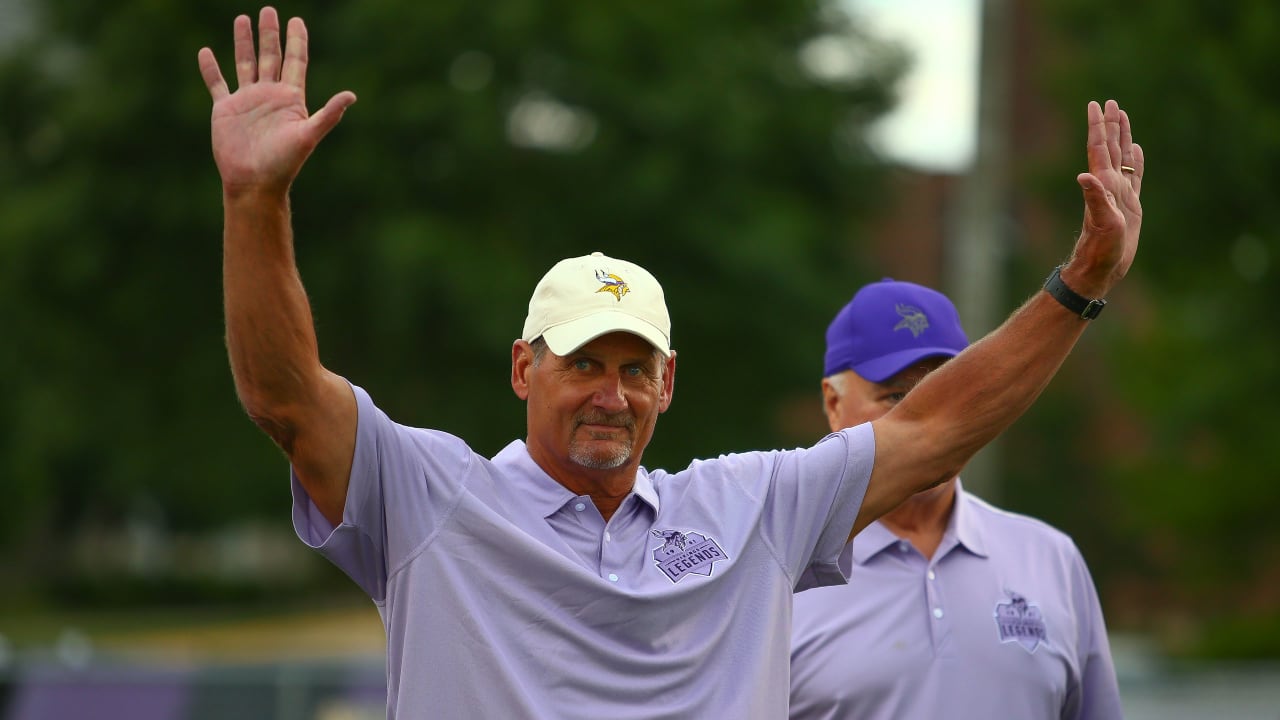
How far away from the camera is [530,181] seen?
18.3 metres

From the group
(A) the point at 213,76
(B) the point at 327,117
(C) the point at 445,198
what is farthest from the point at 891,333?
(C) the point at 445,198

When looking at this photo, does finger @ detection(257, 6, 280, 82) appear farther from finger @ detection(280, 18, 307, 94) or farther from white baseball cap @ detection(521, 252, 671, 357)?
white baseball cap @ detection(521, 252, 671, 357)

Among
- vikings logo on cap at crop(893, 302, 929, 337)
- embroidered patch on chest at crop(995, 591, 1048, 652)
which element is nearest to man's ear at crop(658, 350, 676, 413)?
vikings logo on cap at crop(893, 302, 929, 337)

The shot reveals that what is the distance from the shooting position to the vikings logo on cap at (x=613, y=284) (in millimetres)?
3236

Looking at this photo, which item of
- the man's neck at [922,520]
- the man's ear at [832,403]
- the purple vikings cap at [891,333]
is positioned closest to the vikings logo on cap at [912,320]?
the purple vikings cap at [891,333]

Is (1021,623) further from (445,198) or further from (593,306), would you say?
(445,198)

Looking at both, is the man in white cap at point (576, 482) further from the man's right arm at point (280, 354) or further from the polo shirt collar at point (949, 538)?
the polo shirt collar at point (949, 538)

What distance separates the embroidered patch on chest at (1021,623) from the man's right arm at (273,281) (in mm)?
1750

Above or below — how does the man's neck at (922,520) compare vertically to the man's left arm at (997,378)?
below

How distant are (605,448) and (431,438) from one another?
34 cm

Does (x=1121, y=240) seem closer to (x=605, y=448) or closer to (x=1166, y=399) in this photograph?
(x=605, y=448)

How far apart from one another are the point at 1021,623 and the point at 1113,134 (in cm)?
124

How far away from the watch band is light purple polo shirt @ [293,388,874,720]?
635 mm

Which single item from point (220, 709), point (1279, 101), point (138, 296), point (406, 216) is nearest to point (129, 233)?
point (138, 296)
